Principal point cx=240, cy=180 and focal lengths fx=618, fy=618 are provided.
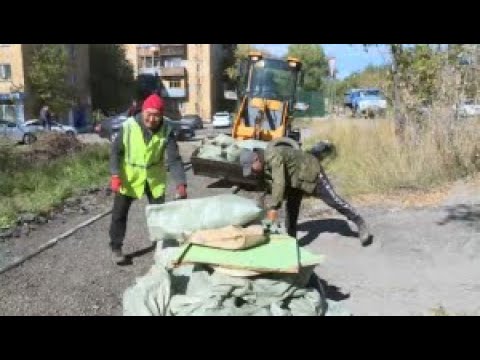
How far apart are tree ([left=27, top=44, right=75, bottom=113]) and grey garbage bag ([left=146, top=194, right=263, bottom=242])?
42.2m

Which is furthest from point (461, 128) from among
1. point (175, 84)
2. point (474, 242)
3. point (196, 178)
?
point (175, 84)

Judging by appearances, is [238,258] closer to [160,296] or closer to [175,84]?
[160,296]

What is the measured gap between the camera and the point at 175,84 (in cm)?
6969

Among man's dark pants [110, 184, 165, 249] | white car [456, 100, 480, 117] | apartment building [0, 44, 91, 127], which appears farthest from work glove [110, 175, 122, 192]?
apartment building [0, 44, 91, 127]

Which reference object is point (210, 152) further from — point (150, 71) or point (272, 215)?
point (150, 71)

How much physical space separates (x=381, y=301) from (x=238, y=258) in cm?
163

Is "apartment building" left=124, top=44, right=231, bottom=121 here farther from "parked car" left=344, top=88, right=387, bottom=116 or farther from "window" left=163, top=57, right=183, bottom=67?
"parked car" left=344, top=88, right=387, bottom=116

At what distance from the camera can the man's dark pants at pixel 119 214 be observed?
6.53 m

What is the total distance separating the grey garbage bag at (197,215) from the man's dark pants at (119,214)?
1.37m

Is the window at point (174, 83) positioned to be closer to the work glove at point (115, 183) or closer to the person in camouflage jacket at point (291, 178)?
the person in camouflage jacket at point (291, 178)

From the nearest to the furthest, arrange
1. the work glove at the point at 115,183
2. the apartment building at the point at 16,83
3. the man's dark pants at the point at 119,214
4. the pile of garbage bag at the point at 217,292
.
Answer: the pile of garbage bag at the point at 217,292
the work glove at the point at 115,183
the man's dark pants at the point at 119,214
the apartment building at the point at 16,83

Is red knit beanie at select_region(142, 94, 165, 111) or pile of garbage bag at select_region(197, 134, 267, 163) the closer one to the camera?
red knit beanie at select_region(142, 94, 165, 111)

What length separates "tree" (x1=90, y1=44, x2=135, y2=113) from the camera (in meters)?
57.9

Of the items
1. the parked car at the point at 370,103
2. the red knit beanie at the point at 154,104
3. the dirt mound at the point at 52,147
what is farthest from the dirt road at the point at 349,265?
the dirt mound at the point at 52,147
